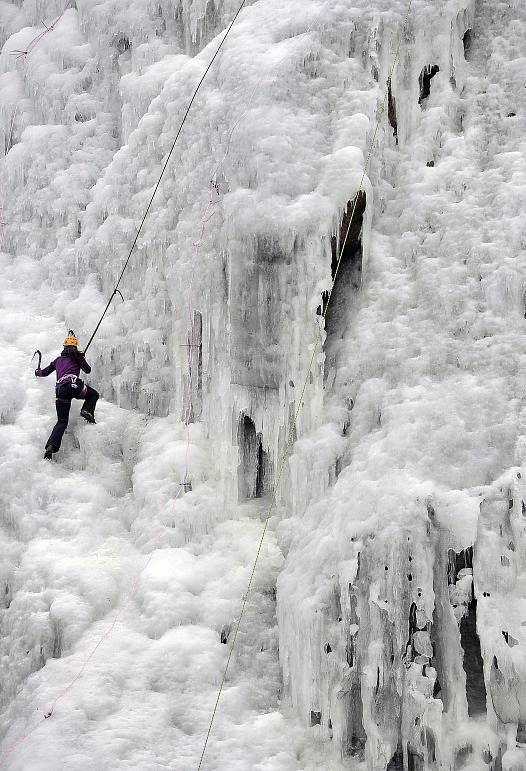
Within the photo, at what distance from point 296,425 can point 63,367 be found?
2.50 metres

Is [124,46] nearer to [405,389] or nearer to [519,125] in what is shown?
[519,125]

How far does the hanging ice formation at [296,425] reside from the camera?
6.34 metres

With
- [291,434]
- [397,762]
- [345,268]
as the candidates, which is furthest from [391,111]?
[397,762]

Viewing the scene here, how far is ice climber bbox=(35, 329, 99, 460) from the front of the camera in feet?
28.1

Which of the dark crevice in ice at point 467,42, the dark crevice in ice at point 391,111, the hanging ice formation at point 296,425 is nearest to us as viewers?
the hanging ice formation at point 296,425

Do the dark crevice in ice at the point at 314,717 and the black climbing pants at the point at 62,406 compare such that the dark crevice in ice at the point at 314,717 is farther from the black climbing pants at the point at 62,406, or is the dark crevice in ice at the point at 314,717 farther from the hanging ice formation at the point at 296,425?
the black climbing pants at the point at 62,406

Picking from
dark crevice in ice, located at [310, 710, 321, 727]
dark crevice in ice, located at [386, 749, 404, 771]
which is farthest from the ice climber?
dark crevice in ice, located at [386, 749, 404, 771]

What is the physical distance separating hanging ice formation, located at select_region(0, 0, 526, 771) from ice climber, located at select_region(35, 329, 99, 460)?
11.0 inches

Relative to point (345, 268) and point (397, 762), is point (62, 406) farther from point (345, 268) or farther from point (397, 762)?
point (397, 762)

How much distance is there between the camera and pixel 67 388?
8602mm

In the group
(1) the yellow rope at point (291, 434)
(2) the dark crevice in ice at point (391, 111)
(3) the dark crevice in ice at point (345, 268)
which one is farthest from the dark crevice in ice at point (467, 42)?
(3) the dark crevice in ice at point (345, 268)

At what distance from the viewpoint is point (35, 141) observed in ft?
37.0

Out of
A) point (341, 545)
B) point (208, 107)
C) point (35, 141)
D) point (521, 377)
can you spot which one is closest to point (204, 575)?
point (341, 545)

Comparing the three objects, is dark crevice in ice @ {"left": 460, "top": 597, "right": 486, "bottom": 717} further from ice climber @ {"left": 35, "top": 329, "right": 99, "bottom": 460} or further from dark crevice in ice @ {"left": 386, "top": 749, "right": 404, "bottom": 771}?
ice climber @ {"left": 35, "top": 329, "right": 99, "bottom": 460}
